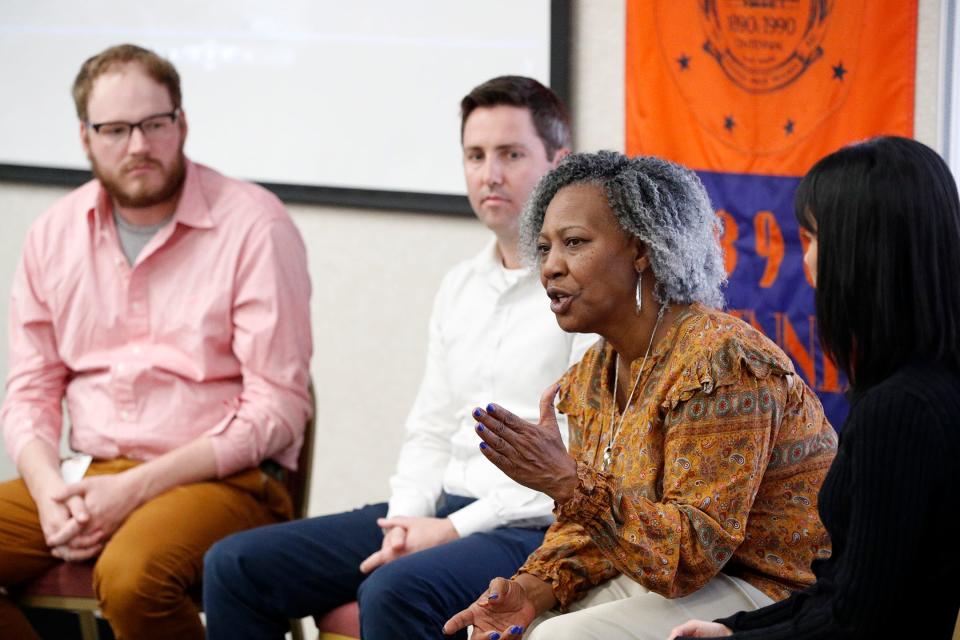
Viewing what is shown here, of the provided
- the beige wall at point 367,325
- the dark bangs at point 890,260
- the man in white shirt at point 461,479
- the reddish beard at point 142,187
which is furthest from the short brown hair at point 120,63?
the dark bangs at point 890,260

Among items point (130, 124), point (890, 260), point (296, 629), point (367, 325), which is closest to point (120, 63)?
point (130, 124)

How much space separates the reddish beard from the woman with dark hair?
5.65ft

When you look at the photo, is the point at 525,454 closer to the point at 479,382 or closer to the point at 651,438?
the point at 651,438

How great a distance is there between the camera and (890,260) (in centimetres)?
157

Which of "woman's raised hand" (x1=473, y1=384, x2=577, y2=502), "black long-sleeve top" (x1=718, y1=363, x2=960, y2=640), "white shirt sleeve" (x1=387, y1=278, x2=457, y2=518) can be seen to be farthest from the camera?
"white shirt sleeve" (x1=387, y1=278, x2=457, y2=518)

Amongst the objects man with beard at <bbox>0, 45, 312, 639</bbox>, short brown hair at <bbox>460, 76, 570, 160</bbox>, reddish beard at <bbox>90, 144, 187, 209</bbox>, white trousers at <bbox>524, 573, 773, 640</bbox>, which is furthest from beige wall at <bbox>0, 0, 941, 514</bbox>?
white trousers at <bbox>524, 573, 773, 640</bbox>

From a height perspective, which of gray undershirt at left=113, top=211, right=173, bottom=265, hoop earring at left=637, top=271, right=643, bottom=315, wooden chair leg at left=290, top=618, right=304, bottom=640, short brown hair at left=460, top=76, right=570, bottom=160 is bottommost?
wooden chair leg at left=290, top=618, right=304, bottom=640

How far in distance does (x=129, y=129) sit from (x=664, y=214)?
151 centimetres

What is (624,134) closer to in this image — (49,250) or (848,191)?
(49,250)

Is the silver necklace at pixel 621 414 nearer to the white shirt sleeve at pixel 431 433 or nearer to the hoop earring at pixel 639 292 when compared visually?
the hoop earring at pixel 639 292

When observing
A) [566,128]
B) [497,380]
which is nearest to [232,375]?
[497,380]

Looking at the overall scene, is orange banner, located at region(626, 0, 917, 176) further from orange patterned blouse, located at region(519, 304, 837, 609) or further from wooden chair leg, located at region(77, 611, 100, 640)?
wooden chair leg, located at region(77, 611, 100, 640)

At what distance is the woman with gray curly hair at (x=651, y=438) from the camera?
5.61 feet

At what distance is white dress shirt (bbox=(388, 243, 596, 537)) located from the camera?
7.86 feet
